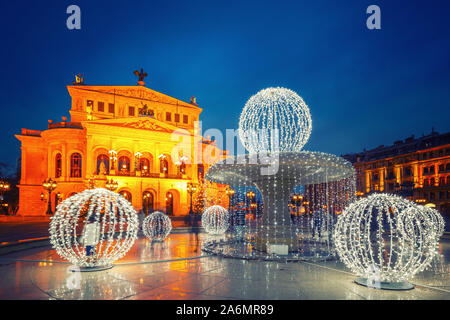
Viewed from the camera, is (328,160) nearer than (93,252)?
No

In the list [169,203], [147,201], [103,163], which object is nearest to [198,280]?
[103,163]

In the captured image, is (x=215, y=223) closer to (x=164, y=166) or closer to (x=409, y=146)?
(x=164, y=166)

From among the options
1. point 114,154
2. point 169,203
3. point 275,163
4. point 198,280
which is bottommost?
point 198,280

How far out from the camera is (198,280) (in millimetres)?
7027

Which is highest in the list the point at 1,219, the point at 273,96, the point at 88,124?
the point at 88,124

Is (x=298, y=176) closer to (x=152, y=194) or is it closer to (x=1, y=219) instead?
(x=1, y=219)

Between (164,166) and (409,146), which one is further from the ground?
(409,146)

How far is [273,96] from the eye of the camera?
402 inches

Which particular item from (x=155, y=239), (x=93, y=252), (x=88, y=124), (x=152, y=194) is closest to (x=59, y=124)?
(x=88, y=124)

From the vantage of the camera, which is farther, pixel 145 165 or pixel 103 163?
pixel 145 165

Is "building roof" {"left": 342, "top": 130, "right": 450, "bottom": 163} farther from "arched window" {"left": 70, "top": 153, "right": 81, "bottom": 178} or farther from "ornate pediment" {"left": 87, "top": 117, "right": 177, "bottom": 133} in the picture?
"arched window" {"left": 70, "top": 153, "right": 81, "bottom": 178}

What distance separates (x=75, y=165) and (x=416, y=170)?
5092 cm

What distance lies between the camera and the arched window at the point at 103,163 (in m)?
39.2
